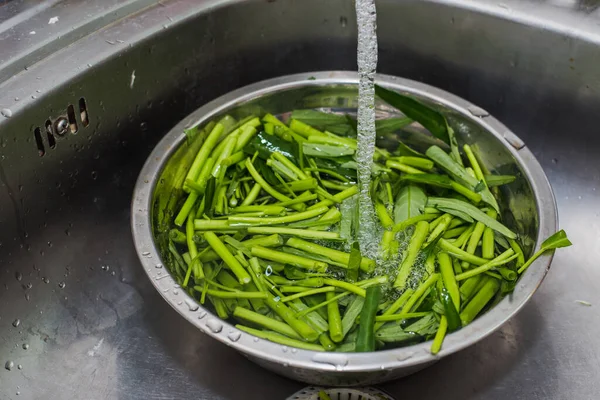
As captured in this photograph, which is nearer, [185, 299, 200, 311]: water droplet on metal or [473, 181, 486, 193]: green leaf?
[185, 299, 200, 311]: water droplet on metal

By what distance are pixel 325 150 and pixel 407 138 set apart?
181 millimetres

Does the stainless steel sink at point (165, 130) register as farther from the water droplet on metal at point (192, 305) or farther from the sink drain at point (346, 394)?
the water droplet on metal at point (192, 305)

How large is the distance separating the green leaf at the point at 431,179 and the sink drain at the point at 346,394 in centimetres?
36

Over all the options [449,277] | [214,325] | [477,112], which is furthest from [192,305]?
[477,112]

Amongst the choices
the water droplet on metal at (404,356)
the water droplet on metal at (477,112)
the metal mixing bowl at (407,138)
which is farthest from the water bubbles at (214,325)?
the water droplet on metal at (477,112)

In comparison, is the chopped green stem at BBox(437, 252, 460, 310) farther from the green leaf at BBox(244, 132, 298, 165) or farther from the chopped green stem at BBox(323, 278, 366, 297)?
the green leaf at BBox(244, 132, 298, 165)

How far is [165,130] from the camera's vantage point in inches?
Result: 47.4

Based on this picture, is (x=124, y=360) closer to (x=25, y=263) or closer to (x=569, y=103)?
(x=25, y=263)

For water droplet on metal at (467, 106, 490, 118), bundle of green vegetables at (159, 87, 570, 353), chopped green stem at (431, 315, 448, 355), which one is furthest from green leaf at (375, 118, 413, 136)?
chopped green stem at (431, 315, 448, 355)

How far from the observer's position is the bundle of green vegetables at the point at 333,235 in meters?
0.88

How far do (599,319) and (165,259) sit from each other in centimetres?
78

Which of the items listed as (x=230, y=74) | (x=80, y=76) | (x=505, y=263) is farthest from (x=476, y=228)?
(x=80, y=76)

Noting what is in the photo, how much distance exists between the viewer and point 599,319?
1078 millimetres

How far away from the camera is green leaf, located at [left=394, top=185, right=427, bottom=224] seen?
40.0 inches
